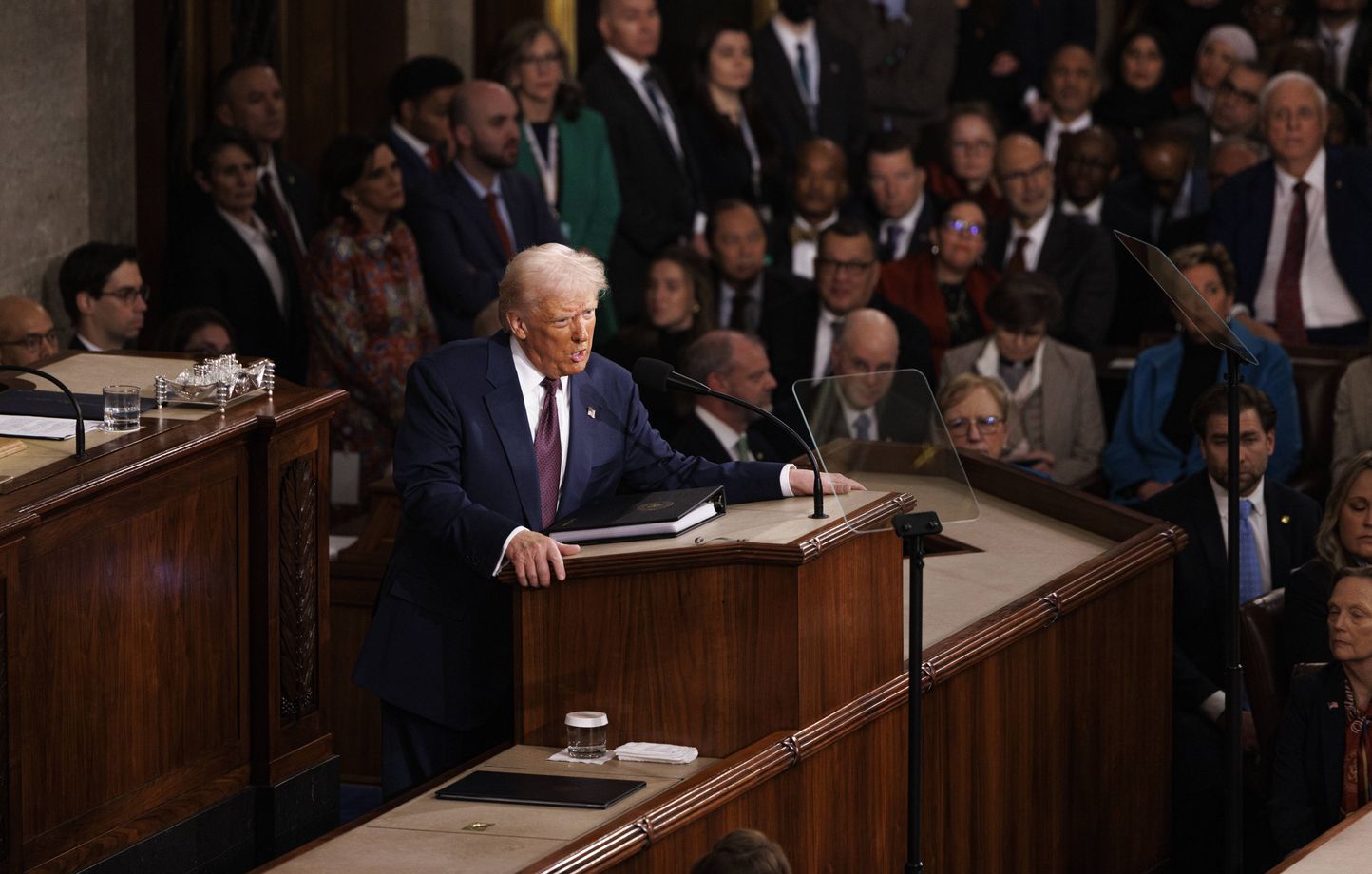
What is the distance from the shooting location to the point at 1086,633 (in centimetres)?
438

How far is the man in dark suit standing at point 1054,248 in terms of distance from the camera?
7.25 metres

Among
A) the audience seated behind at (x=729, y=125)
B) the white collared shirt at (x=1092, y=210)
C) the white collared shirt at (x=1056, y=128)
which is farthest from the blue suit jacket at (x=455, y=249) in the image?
the white collared shirt at (x=1056, y=128)

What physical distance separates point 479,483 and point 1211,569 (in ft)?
7.17

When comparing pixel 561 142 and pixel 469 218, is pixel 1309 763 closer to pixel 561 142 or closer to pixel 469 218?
pixel 469 218

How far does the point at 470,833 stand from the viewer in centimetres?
320

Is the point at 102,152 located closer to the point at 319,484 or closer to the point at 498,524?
the point at 319,484

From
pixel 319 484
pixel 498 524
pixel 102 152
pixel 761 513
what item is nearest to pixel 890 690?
pixel 761 513

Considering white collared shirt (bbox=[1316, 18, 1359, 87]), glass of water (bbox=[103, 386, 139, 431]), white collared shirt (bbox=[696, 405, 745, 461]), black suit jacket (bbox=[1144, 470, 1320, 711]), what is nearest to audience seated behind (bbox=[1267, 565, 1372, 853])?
black suit jacket (bbox=[1144, 470, 1320, 711])

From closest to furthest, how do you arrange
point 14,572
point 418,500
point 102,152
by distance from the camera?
1. point 14,572
2. point 418,500
3. point 102,152

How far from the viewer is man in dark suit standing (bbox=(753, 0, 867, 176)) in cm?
819

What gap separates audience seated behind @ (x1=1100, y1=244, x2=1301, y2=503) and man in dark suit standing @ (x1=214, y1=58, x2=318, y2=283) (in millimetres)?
2604

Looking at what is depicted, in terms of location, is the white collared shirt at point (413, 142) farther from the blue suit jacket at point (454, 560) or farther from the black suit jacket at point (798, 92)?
the blue suit jacket at point (454, 560)

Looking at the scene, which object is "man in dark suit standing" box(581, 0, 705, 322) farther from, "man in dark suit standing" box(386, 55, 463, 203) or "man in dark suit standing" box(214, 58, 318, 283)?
"man in dark suit standing" box(214, 58, 318, 283)

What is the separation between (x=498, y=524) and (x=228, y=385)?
2.93ft
